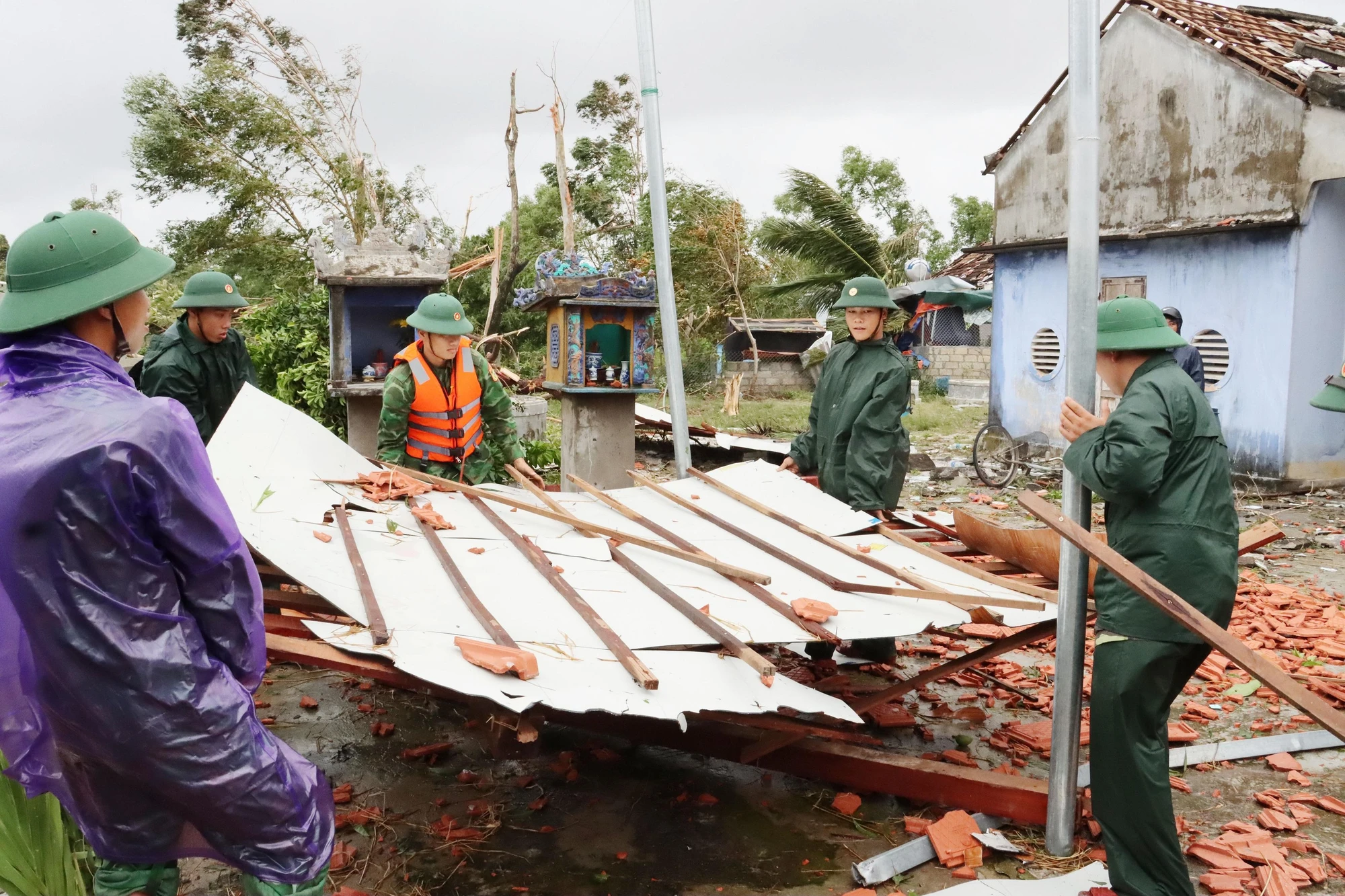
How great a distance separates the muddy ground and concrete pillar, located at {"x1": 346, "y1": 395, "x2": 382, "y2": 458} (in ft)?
12.8

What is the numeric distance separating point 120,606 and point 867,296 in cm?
400

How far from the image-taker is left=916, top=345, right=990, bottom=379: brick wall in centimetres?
2397

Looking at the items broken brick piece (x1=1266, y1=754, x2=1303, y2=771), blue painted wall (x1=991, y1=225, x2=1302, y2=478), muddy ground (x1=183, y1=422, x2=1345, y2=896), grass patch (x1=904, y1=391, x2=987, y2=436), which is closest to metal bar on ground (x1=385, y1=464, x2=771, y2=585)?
muddy ground (x1=183, y1=422, x2=1345, y2=896)

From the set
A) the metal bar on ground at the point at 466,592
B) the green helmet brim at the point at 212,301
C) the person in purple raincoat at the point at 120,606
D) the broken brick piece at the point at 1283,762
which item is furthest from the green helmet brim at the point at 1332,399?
the person in purple raincoat at the point at 120,606

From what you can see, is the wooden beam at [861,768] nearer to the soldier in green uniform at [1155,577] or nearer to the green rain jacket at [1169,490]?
the soldier in green uniform at [1155,577]

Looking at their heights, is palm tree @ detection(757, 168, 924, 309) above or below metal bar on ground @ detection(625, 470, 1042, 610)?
above

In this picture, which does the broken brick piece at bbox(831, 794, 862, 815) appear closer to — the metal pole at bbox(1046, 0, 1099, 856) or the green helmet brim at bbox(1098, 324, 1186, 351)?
the metal pole at bbox(1046, 0, 1099, 856)

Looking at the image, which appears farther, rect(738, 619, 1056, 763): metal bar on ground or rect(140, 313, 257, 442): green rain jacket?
rect(140, 313, 257, 442): green rain jacket

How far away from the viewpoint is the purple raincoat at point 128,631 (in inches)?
71.8

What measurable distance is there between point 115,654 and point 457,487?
257 centimetres

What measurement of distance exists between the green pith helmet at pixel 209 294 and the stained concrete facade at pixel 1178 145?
821 centimetres

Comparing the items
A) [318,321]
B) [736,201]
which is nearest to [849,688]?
[318,321]

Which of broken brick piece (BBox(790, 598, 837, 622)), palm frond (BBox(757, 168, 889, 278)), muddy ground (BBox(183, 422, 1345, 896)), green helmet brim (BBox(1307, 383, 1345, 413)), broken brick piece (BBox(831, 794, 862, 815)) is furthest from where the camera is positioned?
palm frond (BBox(757, 168, 889, 278))

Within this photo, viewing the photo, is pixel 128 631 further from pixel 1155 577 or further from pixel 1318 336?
pixel 1318 336
